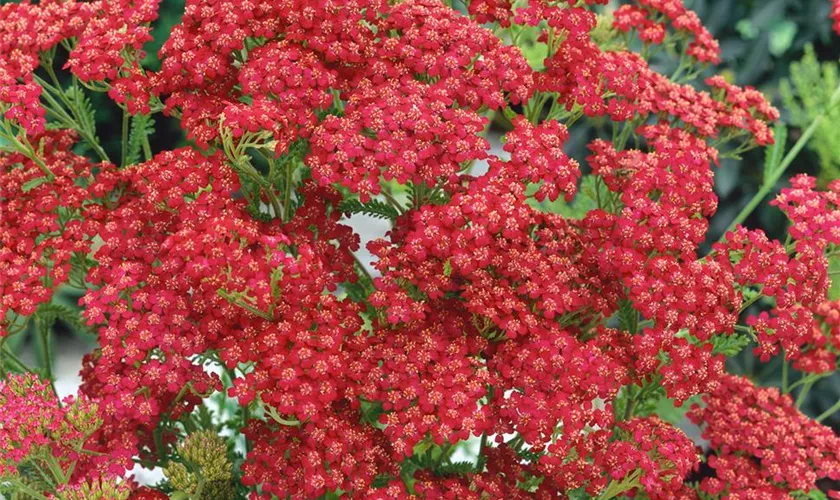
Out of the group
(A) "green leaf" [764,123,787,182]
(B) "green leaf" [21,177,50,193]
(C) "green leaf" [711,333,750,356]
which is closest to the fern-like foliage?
(A) "green leaf" [764,123,787,182]

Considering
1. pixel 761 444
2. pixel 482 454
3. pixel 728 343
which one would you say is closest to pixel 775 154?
pixel 728 343

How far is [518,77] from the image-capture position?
1512 mm

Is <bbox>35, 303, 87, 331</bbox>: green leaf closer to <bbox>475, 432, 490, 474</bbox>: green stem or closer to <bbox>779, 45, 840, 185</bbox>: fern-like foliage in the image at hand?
<bbox>475, 432, 490, 474</bbox>: green stem

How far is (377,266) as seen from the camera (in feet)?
4.85

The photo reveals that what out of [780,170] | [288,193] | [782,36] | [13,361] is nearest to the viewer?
[288,193]

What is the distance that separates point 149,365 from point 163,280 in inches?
5.3

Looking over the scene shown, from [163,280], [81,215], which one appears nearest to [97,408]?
[163,280]

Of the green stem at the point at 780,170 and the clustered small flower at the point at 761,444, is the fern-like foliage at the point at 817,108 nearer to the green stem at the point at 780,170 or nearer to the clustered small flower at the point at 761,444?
the green stem at the point at 780,170

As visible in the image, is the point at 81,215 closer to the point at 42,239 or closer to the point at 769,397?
the point at 42,239

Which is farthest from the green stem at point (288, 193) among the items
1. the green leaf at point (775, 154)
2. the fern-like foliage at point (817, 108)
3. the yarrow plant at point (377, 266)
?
the fern-like foliage at point (817, 108)

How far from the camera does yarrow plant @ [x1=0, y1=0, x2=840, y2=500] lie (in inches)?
55.4

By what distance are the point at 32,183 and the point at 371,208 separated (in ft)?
1.86

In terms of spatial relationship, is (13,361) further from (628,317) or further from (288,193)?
(628,317)

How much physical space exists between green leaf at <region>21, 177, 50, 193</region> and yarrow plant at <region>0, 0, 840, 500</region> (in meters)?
0.01
